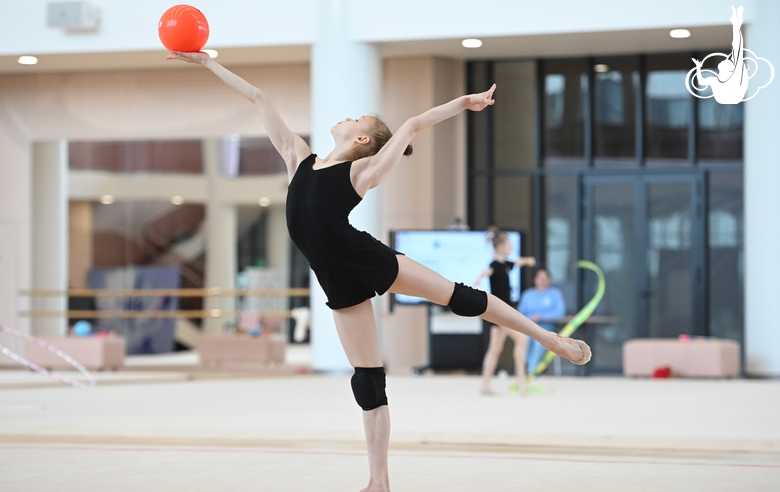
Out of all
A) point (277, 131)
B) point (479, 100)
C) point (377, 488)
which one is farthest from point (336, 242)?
point (377, 488)

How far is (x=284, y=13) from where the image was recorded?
12.9m

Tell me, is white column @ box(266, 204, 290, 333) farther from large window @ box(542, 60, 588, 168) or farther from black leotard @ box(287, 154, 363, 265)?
black leotard @ box(287, 154, 363, 265)

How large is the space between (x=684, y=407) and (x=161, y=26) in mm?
5703

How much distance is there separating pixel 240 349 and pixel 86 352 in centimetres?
214

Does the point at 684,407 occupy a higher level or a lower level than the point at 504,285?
lower

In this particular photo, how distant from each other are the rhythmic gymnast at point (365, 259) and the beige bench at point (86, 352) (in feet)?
32.9

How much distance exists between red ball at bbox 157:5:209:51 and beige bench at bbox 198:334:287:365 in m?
10.1

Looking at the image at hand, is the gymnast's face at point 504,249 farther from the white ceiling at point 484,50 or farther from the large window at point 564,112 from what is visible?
the large window at point 564,112

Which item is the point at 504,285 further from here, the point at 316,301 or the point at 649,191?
the point at 649,191

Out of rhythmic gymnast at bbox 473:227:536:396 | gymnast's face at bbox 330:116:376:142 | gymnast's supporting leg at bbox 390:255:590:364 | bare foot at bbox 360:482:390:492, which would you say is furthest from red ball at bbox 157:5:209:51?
rhythmic gymnast at bbox 473:227:536:396

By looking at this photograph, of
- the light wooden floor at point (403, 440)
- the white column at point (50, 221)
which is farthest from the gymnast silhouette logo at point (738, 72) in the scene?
the white column at point (50, 221)

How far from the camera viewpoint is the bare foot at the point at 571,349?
14.1ft

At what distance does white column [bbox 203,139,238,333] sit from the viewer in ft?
50.5

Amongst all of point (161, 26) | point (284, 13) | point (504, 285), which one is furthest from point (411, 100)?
point (161, 26)
